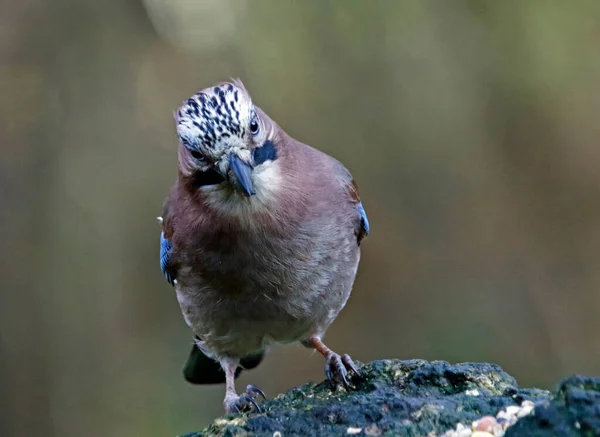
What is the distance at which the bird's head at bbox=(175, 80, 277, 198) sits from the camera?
3639 millimetres

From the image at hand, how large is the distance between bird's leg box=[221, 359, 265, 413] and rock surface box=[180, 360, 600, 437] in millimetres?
354

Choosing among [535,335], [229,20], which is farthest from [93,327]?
[535,335]

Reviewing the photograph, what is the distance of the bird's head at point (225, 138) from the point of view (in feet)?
11.9

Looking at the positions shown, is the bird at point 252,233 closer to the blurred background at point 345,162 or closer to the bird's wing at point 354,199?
the bird's wing at point 354,199

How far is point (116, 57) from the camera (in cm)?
865

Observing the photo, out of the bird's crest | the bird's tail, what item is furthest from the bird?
the bird's tail

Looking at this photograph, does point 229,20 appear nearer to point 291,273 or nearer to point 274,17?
point 274,17

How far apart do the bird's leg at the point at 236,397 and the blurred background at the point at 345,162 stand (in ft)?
11.8

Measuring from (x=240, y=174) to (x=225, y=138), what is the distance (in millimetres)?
186

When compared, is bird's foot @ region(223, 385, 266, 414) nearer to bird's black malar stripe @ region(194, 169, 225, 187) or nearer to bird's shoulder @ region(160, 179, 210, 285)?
bird's shoulder @ region(160, 179, 210, 285)

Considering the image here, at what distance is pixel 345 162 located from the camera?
8.79m

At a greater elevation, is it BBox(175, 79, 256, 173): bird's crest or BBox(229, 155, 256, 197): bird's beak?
BBox(175, 79, 256, 173): bird's crest

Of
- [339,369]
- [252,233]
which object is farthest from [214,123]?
[339,369]

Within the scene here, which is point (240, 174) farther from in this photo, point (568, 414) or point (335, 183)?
point (568, 414)
